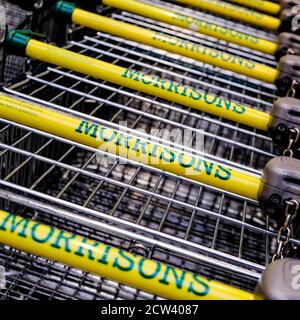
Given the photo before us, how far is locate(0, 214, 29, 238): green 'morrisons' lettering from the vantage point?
0.89 meters

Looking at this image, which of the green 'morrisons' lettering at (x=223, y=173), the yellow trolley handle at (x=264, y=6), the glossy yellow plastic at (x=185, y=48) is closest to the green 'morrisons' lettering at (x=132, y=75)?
the glossy yellow plastic at (x=185, y=48)

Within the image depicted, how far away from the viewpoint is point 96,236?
5.52 feet

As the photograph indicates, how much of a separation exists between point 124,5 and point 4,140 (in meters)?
0.86

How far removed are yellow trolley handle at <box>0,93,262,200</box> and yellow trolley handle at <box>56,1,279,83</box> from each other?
681mm

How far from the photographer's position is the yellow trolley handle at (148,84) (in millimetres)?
1426

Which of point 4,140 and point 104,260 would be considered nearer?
point 104,260

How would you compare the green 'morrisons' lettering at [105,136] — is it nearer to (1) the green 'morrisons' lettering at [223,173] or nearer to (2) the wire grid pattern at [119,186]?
(2) the wire grid pattern at [119,186]

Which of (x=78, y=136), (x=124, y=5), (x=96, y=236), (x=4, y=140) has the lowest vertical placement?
(x=96, y=236)

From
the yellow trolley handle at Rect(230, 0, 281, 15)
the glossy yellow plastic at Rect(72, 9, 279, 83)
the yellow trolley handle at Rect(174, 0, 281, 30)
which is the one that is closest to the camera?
the glossy yellow plastic at Rect(72, 9, 279, 83)

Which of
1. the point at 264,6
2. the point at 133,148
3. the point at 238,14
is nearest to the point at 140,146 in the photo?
the point at 133,148

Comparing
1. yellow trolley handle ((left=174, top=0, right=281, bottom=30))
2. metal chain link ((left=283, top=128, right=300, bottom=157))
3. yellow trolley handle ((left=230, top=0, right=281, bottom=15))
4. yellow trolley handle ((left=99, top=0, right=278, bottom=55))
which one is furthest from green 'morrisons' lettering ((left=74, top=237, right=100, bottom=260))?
yellow trolley handle ((left=230, top=0, right=281, bottom=15))

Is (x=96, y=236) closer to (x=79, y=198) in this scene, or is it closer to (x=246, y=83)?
(x=79, y=198)

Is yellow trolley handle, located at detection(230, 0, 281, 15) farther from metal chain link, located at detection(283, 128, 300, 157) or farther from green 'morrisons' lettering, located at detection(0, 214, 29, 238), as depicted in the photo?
green 'morrisons' lettering, located at detection(0, 214, 29, 238)
